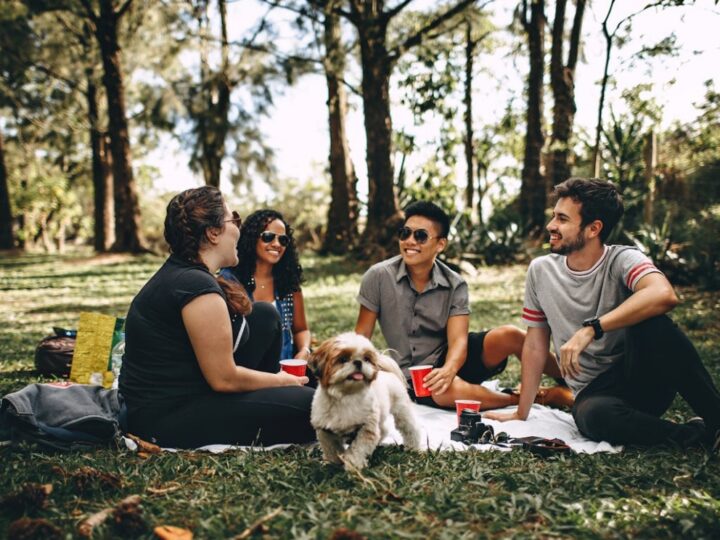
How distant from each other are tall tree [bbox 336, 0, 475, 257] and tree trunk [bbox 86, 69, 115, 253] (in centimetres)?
1279

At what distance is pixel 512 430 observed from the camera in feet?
13.4

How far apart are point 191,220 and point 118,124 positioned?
59.8 feet

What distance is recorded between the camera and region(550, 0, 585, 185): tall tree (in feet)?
Answer: 45.8

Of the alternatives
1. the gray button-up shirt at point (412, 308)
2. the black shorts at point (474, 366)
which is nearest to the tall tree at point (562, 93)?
the black shorts at point (474, 366)

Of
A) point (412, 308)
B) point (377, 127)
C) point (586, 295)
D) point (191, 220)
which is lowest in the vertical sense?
point (412, 308)

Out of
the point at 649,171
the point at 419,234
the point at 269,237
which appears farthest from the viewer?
the point at 649,171

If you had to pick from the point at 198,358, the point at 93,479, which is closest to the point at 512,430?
the point at 198,358

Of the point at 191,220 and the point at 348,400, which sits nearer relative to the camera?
the point at 348,400

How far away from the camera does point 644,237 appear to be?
11.2 m

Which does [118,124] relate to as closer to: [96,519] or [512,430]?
[512,430]

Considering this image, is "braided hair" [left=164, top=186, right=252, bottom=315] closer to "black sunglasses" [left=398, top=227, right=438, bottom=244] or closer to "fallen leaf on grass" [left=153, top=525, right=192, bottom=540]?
"fallen leaf on grass" [left=153, top=525, right=192, bottom=540]

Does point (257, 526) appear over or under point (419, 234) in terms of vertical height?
under

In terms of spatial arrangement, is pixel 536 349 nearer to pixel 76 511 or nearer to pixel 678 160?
pixel 76 511

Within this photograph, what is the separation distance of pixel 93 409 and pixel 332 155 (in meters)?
15.6
